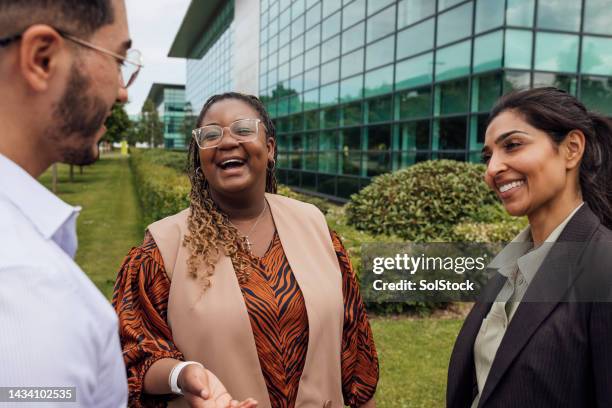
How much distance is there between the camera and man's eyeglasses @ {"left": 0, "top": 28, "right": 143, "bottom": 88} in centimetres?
100

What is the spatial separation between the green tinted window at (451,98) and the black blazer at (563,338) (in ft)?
33.4

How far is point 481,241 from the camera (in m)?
6.63

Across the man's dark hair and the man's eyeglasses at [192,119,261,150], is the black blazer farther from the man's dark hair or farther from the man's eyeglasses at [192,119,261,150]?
the man's dark hair

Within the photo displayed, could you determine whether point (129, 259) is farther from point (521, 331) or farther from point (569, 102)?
point (569, 102)

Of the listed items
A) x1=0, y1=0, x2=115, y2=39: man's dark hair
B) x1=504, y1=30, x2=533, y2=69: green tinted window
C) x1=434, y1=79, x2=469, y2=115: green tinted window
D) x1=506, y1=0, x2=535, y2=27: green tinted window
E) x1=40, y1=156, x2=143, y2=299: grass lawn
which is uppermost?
x1=506, y1=0, x2=535, y2=27: green tinted window

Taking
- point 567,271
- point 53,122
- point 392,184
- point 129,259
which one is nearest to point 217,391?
point 129,259

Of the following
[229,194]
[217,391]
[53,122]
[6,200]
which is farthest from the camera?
[229,194]

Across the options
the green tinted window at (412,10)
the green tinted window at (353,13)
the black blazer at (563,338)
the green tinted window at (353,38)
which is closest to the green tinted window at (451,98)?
the green tinted window at (412,10)

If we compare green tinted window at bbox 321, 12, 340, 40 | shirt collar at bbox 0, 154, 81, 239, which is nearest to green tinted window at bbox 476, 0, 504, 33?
green tinted window at bbox 321, 12, 340, 40

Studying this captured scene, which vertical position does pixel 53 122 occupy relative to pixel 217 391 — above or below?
above

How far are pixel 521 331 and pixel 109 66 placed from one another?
1.69m

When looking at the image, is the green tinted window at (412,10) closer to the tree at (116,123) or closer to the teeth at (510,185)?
the teeth at (510,185)

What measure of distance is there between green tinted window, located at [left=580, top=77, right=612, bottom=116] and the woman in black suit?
33.8ft

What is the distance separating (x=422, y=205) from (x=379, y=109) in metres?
8.23
